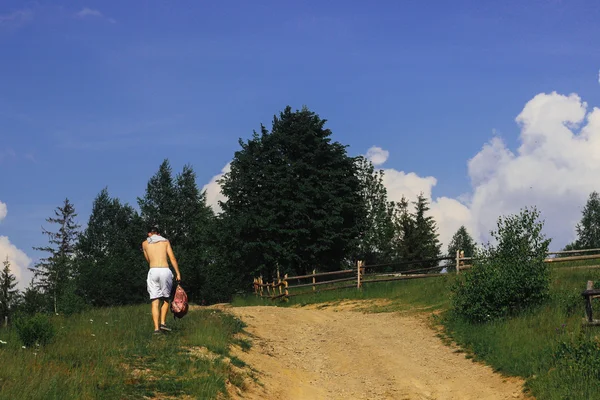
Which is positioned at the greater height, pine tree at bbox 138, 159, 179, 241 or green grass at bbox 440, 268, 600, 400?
pine tree at bbox 138, 159, 179, 241

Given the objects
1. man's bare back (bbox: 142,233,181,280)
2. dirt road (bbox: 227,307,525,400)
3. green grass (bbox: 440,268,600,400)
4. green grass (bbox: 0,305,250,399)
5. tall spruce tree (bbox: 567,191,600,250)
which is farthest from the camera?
tall spruce tree (bbox: 567,191,600,250)

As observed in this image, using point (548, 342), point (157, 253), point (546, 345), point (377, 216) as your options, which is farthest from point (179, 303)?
point (377, 216)

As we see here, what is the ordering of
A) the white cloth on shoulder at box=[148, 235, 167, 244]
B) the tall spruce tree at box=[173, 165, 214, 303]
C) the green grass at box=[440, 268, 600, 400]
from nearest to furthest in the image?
the green grass at box=[440, 268, 600, 400]
the white cloth on shoulder at box=[148, 235, 167, 244]
the tall spruce tree at box=[173, 165, 214, 303]

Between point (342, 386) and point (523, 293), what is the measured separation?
22.1ft

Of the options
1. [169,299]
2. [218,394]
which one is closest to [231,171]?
[169,299]

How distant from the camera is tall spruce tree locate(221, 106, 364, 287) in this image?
40.9m

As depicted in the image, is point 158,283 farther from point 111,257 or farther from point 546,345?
point 111,257

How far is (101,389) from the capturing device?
7734 mm

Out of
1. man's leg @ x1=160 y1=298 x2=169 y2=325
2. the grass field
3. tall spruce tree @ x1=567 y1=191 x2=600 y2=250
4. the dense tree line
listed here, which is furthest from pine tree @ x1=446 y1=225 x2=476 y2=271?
man's leg @ x1=160 y1=298 x2=169 y2=325

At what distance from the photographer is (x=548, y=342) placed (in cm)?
1177

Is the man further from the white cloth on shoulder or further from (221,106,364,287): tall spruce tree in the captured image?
(221,106,364,287): tall spruce tree

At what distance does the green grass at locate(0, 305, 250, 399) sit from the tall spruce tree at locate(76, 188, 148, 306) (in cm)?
4487

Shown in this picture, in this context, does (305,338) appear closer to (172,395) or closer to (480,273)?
(480,273)

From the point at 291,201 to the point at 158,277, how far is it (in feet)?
96.2
